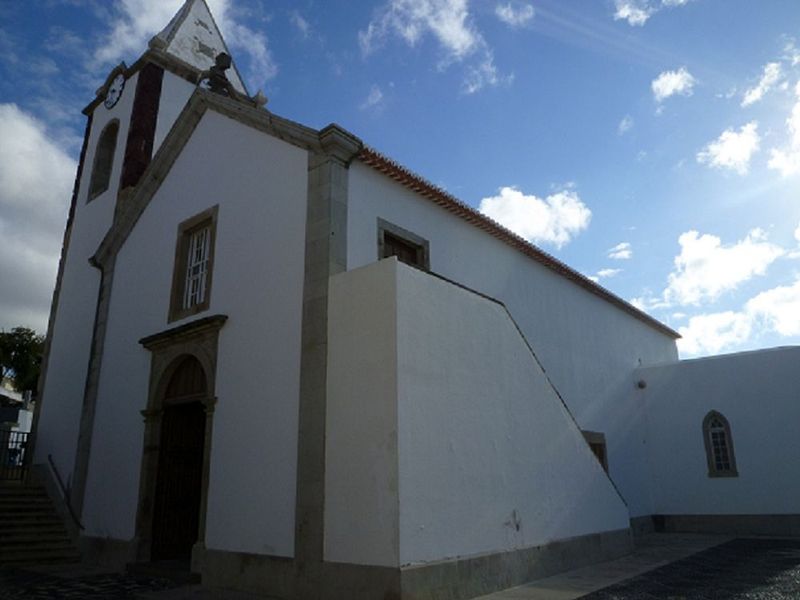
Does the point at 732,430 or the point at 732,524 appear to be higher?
the point at 732,430

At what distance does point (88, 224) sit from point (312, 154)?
8.43 metres

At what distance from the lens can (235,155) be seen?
9.39 metres

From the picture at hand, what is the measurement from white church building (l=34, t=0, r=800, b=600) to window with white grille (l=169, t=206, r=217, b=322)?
0.13ft

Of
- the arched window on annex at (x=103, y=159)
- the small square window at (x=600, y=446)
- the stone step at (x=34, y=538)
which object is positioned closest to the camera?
the stone step at (x=34, y=538)

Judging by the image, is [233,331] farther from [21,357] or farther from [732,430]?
[21,357]

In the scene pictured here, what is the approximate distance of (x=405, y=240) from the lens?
877cm

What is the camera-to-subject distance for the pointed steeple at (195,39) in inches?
573

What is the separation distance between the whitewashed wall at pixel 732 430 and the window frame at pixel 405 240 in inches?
358

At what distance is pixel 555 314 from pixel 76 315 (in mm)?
10584

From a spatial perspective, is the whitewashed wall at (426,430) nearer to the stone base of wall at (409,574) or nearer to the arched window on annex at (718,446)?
the stone base of wall at (409,574)

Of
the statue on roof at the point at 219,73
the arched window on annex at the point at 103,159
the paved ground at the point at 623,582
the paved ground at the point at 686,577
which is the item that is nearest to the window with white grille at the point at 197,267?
the statue on roof at the point at 219,73

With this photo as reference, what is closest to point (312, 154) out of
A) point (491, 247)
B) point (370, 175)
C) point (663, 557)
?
point (370, 175)

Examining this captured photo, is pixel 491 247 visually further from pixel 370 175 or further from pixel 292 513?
pixel 292 513

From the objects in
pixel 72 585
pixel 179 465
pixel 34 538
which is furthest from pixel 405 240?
pixel 34 538
